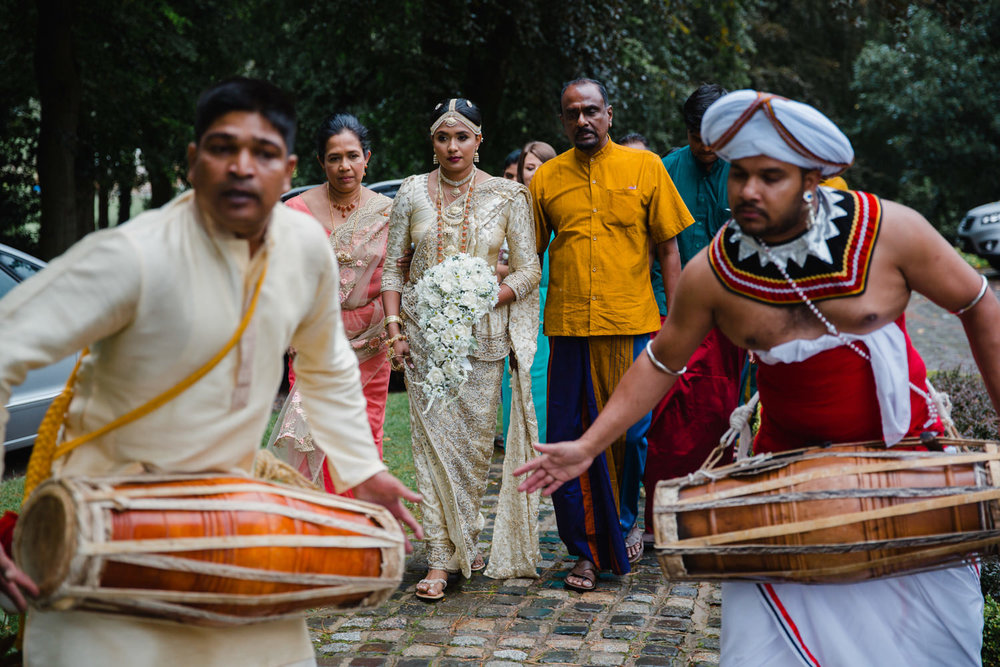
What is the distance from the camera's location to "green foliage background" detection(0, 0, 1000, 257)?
15.2 m

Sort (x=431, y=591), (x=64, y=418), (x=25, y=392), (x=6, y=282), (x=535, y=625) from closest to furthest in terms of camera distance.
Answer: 1. (x=64, y=418)
2. (x=535, y=625)
3. (x=431, y=591)
4. (x=25, y=392)
5. (x=6, y=282)

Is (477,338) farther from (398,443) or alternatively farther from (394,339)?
(398,443)

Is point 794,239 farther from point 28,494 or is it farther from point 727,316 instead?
point 28,494

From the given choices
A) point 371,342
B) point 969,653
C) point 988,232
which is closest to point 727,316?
point 969,653

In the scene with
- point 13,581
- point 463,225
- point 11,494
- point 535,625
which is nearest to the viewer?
point 13,581

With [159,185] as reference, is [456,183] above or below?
below

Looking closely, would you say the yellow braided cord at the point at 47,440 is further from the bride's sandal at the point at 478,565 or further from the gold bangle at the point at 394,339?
the bride's sandal at the point at 478,565

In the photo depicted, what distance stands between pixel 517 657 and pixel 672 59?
1656 cm

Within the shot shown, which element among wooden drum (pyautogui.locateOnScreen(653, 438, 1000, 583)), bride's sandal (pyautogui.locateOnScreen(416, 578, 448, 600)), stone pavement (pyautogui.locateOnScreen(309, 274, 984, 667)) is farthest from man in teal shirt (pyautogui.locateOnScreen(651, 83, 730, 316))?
wooden drum (pyautogui.locateOnScreen(653, 438, 1000, 583))

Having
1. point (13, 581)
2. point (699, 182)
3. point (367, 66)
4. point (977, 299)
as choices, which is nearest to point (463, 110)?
point (699, 182)

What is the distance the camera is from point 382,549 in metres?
2.88

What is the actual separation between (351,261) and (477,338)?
84 centimetres

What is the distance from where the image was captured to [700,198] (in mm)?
6141

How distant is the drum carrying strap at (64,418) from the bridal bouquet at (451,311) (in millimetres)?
2653
